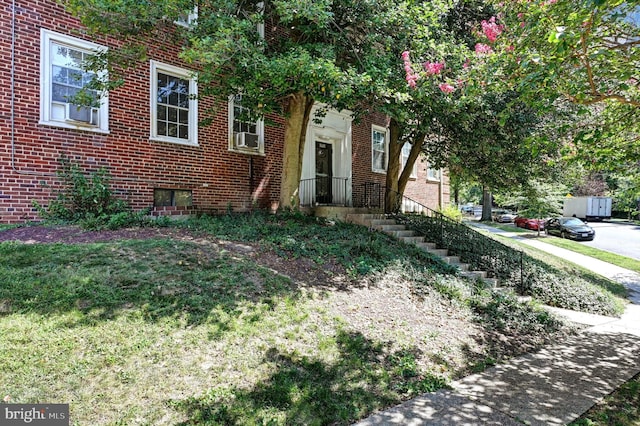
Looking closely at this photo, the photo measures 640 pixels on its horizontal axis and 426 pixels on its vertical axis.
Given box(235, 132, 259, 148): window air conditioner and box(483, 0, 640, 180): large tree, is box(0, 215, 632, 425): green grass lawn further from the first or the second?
box(235, 132, 259, 148): window air conditioner

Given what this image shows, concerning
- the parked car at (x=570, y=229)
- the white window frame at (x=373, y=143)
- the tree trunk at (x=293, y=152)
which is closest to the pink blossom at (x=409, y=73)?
the tree trunk at (x=293, y=152)

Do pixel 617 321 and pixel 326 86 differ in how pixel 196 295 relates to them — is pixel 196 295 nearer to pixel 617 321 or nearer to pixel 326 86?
pixel 326 86

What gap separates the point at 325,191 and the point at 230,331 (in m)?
9.63

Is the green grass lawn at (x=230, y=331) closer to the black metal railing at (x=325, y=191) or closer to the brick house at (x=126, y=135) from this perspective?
the brick house at (x=126, y=135)

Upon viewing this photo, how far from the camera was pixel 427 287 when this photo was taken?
696cm

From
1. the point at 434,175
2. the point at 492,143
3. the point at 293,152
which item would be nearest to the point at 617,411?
the point at 293,152

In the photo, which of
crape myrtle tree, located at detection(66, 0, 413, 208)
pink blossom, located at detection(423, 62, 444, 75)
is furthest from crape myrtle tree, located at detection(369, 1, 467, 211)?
crape myrtle tree, located at detection(66, 0, 413, 208)

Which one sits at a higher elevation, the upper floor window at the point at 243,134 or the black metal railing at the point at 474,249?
the upper floor window at the point at 243,134

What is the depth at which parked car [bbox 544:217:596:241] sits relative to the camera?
868 inches

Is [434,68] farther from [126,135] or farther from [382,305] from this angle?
[126,135]

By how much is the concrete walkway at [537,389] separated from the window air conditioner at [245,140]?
7940mm

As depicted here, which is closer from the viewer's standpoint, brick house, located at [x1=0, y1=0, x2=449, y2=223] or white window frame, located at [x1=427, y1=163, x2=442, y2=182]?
brick house, located at [x1=0, y1=0, x2=449, y2=223]

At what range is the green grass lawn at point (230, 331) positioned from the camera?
3123 mm

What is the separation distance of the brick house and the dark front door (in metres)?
0.47
